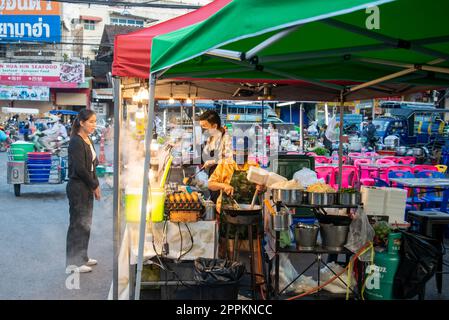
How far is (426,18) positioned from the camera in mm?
3643

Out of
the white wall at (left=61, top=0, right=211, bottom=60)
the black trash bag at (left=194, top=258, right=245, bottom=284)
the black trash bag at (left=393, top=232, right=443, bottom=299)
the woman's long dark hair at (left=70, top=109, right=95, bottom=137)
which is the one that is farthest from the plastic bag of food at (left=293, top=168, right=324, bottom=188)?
the white wall at (left=61, top=0, right=211, bottom=60)

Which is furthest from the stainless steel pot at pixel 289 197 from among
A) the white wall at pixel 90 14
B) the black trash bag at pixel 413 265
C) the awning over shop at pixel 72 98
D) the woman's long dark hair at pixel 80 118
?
the white wall at pixel 90 14

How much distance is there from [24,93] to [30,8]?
8423mm

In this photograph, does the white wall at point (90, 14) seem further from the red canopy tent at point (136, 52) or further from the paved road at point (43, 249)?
the red canopy tent at point (136, 52)

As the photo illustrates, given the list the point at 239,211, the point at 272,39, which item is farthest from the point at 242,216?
the point at 272,39

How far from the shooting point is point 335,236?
15.6 feet

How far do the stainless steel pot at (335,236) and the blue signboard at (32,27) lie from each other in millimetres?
26394

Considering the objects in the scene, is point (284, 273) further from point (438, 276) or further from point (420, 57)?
point (420, 57)

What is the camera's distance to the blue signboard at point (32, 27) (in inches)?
1107

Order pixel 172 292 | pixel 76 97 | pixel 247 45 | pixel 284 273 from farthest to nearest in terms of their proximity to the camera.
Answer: pixel 76 97
pixel 284 273
pixel 172 292
pixel 247 45

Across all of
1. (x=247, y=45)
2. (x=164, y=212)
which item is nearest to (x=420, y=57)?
(x=247, y=45)

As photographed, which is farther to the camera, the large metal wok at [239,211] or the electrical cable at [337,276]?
the large metal wok at [239,211]

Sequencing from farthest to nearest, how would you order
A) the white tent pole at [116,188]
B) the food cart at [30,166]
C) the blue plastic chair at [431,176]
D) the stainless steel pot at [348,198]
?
the food cart at [30,166], the blue plastic chair at [431,176], the stainless steel pot at [348,198], the white tent pole at [116,188]
